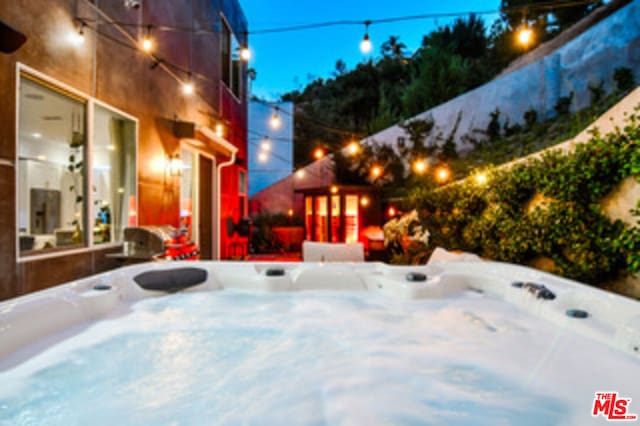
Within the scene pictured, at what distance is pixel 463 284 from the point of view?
2670 mm

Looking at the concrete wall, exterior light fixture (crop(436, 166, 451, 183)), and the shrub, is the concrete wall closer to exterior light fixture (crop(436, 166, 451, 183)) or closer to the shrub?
the shrub

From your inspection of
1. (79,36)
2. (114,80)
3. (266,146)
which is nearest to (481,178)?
(114,80)

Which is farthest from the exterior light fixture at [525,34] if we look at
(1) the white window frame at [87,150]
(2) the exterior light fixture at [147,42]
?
(1) the white window frame at [87,150]

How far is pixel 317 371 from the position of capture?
1564 mm

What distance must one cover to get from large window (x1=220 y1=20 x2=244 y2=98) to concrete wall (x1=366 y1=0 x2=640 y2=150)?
445 centimetres

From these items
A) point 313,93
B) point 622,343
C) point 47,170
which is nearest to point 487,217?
point 622,343

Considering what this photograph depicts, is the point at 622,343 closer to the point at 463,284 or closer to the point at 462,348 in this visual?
the point at 462,348

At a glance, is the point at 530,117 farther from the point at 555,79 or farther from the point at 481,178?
the point at 481,178

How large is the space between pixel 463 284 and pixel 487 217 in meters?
1.41

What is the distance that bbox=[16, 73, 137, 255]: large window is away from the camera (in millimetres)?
2467

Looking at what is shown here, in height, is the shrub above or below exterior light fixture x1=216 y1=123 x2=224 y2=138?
above

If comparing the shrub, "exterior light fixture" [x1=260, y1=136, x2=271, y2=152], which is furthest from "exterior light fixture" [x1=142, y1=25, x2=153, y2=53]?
the shrub

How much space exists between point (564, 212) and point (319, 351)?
231 centimetres

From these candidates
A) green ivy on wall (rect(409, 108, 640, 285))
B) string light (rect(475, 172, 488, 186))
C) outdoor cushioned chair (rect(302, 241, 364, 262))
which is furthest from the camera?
string light (rect(475, 172, 488, 186))
